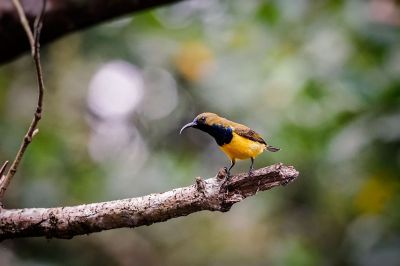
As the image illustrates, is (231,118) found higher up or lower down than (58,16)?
lower down

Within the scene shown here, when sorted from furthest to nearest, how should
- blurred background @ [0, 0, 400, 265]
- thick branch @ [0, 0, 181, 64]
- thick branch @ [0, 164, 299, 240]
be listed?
blurred background @ [0, 0, 400, 265] → thick branch @ [0, 0, 181, 64] → thick branch @ [0, 164, 299, 240]

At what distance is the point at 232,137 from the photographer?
299 centimetres

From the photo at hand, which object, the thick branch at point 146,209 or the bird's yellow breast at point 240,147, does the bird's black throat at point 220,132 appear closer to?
the bird's yellow breast at point 240,147

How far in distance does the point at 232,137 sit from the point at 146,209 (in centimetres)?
82

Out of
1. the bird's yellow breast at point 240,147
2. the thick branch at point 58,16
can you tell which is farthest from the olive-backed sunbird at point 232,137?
the thick branch at point 58,16

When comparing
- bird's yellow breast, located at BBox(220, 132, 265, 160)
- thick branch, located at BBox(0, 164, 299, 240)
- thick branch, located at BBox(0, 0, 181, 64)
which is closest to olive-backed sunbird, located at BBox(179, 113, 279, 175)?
bird's yellow breast, located at BBox(220, 132, 265, 160)

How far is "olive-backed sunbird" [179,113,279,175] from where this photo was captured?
2.97 m

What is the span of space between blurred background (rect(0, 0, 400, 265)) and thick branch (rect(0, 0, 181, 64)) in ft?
3.38

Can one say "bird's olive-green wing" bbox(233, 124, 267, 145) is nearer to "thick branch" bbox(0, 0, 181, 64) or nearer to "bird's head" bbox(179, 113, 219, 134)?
"bird's head" bbox(179, 113, 219, 134)

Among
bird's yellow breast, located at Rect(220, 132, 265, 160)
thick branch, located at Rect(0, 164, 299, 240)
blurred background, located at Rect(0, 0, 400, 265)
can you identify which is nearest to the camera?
thick branch, located at Rect(0, 164, 299, 240)

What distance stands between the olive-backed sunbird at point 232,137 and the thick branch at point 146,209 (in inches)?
25.5

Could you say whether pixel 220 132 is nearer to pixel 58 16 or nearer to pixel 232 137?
pixel 232 137

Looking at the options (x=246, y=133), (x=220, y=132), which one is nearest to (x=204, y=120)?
(x=220, y=132)

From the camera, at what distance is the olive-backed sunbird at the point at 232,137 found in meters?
2.97
